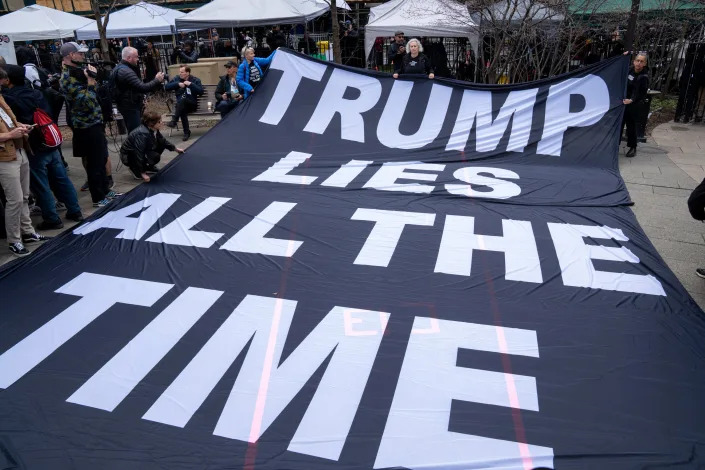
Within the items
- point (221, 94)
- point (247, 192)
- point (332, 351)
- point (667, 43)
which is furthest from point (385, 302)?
point (667, 43)

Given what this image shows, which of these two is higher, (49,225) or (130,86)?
(130,86)

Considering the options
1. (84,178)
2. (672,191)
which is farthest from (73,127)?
(672,191)

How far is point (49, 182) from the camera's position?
5.68 metres

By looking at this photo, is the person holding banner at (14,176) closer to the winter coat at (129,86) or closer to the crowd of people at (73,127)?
the crowd of people at (73,127)

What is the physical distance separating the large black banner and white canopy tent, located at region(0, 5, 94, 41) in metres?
13.4

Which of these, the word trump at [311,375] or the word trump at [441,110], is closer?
the word trump at [311,375]

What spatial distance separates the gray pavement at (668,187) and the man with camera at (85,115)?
1.32 ft

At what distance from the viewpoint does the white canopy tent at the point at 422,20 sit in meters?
11.1

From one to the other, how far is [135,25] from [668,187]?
15.7 meters

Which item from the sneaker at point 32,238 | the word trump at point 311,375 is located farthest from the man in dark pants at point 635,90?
the sneaker at point 32,238

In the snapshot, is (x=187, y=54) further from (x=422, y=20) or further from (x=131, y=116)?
(x=131, y=116)

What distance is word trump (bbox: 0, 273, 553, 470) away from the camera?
2.56m

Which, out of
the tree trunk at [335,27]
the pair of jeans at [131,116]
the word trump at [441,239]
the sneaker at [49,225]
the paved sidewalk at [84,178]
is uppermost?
the tree trunk at [335,27]

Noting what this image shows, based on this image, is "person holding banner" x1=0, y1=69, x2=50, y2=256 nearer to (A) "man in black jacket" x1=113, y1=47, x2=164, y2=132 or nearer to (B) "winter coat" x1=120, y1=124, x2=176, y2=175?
(B) "winter coat" x1=120, y1=124, x2=176, y2=175
